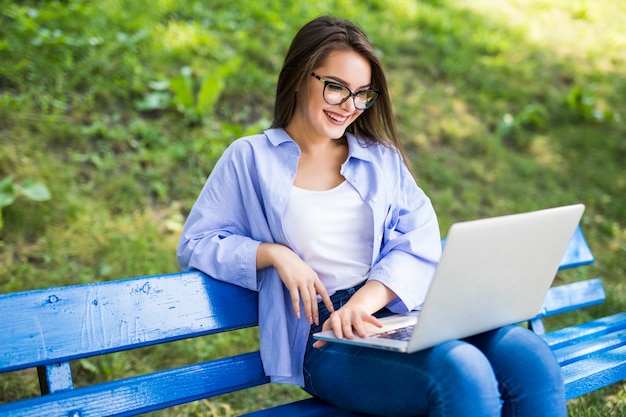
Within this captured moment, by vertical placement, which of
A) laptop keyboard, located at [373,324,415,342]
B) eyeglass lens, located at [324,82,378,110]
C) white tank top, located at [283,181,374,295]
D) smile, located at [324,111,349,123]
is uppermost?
eyeglass lens, located at [324,82,378,110]

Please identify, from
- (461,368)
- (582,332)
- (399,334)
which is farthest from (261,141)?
(582,332)

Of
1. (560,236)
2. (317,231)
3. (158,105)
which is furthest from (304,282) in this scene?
(158,105)

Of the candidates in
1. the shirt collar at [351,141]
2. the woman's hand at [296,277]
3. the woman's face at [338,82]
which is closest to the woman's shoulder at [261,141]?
the shirt collar at [351,141]

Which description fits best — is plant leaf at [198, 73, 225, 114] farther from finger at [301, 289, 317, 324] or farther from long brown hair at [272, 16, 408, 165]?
finger at [301, 289, 317, 324]

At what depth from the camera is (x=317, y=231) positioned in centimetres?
216

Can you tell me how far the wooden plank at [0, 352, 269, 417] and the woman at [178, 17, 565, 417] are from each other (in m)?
0.11

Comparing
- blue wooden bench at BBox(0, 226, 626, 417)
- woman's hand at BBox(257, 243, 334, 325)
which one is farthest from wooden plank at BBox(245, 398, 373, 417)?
woman's hand at BBox(257, 243, 334, 325)

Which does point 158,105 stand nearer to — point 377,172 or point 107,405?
point 377,172

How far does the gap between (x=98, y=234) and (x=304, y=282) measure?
6.07 feet

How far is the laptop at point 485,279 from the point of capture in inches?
63.4

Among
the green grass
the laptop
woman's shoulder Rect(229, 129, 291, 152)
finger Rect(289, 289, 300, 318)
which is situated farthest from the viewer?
the green grass

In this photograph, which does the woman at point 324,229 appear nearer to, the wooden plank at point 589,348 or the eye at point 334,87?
the eye at point 334,87

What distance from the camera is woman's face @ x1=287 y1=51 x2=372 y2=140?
2172mm

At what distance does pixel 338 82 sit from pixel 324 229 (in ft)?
1.57
